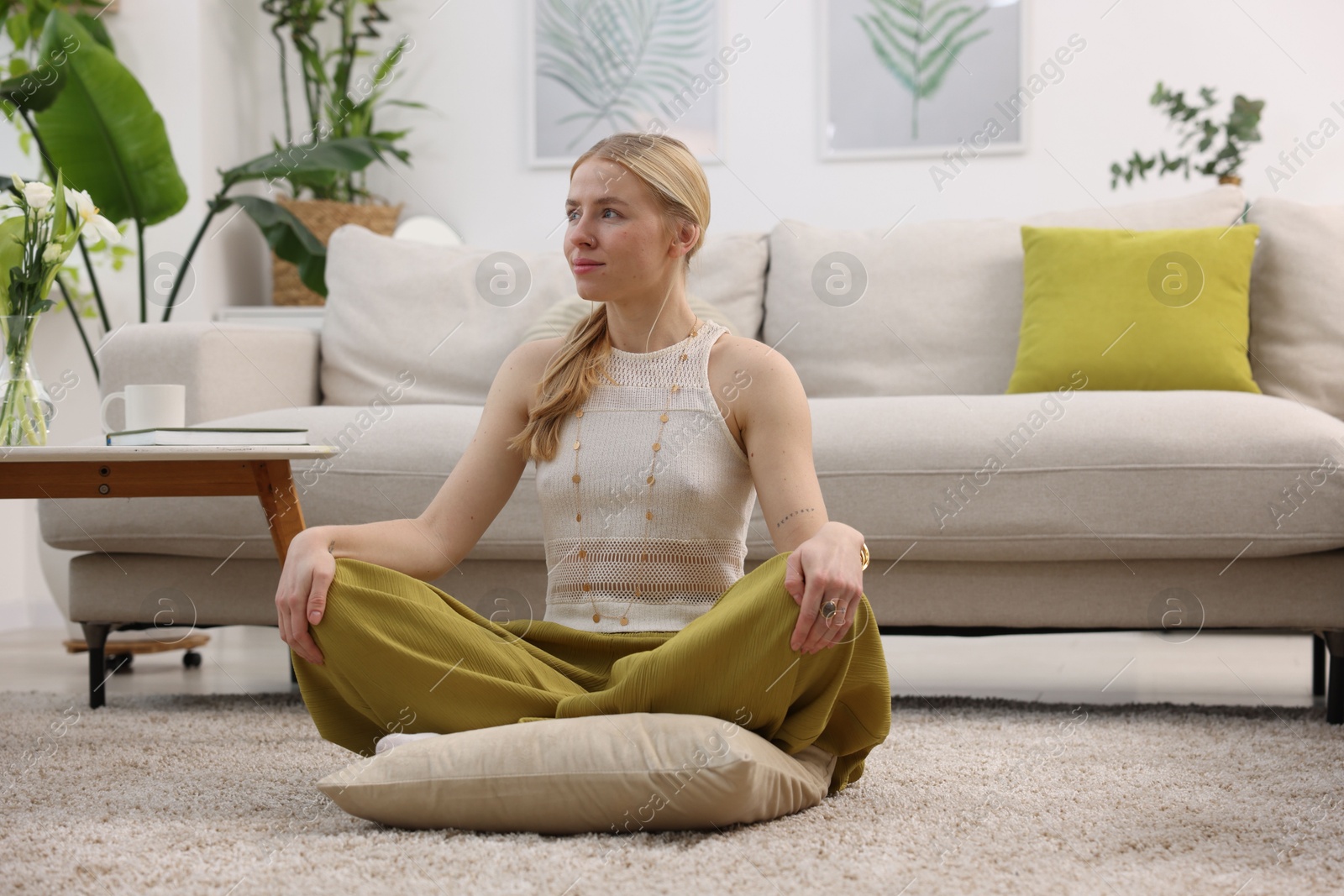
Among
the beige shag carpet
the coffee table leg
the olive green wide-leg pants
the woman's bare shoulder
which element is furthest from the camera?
the coffee table leg

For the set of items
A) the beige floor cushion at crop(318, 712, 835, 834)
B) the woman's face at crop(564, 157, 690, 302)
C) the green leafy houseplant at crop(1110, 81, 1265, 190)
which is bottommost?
the beige floor cushion at crop(318, 712, 835, 834)

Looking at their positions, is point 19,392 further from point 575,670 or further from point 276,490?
point 575,670

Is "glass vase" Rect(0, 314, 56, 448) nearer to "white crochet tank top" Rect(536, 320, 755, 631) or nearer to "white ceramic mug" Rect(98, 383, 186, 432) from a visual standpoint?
"white ceramic mug" Rect(98, 383, 186, 432)

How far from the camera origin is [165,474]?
5.34 feet

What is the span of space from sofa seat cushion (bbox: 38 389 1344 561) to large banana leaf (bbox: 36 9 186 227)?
3.30ft

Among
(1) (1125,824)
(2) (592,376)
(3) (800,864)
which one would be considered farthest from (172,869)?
(1) (1125,824)

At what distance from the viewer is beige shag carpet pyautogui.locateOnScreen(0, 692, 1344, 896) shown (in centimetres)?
98

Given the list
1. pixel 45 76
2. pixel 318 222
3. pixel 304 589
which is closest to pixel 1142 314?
pixel 304 589

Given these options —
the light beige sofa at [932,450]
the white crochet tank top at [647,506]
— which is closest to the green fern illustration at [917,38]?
the light beige sofa at [932,450]

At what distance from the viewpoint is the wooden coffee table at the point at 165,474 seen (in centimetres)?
152

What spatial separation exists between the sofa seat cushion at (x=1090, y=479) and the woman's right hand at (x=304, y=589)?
75cm

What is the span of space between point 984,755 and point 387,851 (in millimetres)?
793

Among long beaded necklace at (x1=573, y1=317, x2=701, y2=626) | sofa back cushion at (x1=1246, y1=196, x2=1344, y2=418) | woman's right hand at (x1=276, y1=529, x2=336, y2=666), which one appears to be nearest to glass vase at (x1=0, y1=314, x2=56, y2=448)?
woman's right hand at (x1=276, y1=529, x2=336, y2=666)

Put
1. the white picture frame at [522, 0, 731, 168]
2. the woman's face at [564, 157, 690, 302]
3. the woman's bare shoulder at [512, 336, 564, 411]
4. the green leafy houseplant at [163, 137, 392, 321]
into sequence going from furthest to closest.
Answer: the white picture frame at [522, 0, 731, 168] → the green leafy houseplant at [163, 137, 392, 321] → the woman's bare shoulder at [512, 336, 564, 411] → the woman's face at [564, 157, 690, 302]
